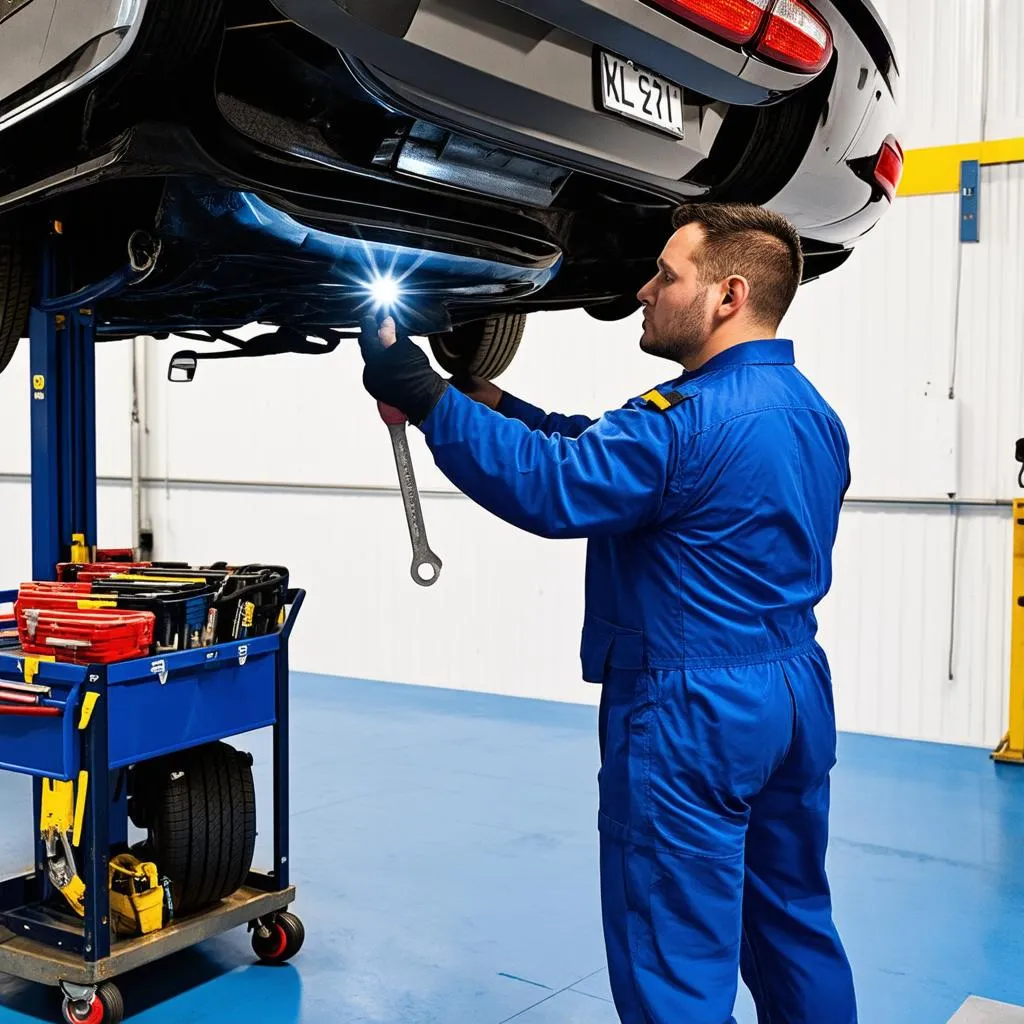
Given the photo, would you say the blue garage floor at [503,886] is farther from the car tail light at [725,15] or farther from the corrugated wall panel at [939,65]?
the corrugated wall panel at [939,65]

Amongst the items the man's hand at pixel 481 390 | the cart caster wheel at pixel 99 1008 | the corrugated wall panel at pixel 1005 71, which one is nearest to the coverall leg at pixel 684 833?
the man's hand at pixel 481 390

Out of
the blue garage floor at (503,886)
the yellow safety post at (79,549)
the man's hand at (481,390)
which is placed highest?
the man's hand at (481,390)

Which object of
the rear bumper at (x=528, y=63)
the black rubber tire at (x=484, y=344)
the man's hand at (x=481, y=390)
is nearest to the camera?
the rear bumper at (x=528, y=63)

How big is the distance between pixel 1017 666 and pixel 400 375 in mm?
3838

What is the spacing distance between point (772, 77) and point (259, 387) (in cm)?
571

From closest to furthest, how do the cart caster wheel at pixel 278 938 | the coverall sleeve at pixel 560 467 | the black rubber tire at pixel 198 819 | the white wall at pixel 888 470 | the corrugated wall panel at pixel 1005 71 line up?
the coverall sleeve at pixel 560 467, the black rubber tire at pixel 198 819, the cart caster wheel at pixel 278 938, the corrugated wall panel at pixel 1005 71, the white wall at pixel 888 470

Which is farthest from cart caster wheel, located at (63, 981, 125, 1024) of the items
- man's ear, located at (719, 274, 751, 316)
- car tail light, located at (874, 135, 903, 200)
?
car tail light, located at (874, 135, 903, 200)

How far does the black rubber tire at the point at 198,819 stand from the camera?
8.32ft

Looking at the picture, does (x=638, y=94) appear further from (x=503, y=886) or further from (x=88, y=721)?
(x=503, y=886)

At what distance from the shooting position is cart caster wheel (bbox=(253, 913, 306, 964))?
265cm

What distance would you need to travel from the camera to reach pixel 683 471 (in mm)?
1635

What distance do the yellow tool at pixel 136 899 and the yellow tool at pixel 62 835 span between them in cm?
8

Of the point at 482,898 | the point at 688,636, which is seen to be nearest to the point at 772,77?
the point at 688,636

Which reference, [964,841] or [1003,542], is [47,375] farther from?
[1003,542]
